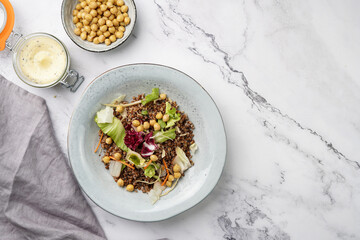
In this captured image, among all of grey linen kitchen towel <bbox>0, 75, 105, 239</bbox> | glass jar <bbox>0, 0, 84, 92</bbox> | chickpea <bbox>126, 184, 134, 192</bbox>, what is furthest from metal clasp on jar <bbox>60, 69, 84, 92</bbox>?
chickpea <bbox>126, 184, 134, 192</bbox>

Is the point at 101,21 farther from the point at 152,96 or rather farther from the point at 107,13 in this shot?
the point at 152,96

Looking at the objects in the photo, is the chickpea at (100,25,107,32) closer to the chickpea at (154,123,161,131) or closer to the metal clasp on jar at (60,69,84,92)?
the metal clasp on jar at (60,69,84,92)

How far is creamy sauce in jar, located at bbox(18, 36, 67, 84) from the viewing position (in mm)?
1942

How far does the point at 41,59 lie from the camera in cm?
198

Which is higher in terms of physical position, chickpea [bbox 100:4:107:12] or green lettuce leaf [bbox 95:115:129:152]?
chickpea [bbox 100:4:107:12]

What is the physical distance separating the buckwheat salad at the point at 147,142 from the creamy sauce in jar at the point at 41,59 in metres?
0.37

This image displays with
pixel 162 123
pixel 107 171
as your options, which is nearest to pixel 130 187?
pixel 107 171

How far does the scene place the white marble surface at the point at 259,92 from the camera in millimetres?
2008

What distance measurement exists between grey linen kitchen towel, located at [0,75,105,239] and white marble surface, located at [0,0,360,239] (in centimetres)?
9

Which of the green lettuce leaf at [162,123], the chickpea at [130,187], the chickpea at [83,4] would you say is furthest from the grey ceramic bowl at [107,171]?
the chickpea at [83,4]

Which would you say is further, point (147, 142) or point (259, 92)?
point (259, 92)

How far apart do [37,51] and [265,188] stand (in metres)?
1.57

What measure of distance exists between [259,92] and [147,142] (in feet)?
2.40

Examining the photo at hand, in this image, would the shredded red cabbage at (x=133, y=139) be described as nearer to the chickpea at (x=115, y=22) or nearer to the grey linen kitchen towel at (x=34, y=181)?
the grey linen kitchen towel at (x=34, y=181)
